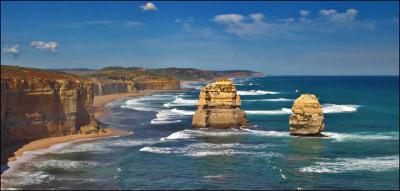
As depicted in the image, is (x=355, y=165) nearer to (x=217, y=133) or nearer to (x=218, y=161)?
(x=218, y=161)

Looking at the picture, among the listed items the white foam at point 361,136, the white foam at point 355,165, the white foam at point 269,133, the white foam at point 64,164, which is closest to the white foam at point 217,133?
the white foam at point 269,133

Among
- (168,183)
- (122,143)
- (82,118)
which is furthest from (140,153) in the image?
(82,118)

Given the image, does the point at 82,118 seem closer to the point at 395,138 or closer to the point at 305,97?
the point at 305,97

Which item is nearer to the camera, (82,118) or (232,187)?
(232,187)

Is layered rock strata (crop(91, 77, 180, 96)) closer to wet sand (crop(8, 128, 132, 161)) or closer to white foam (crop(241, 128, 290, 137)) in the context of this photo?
wet sand (crop(8, 128, 132, 161))

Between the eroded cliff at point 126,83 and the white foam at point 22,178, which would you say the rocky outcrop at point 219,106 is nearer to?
the white foam at point 22,178

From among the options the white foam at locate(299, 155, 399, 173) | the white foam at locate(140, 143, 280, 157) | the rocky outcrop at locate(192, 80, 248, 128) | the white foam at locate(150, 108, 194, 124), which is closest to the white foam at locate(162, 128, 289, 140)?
the rocky outcrop at locate(192, 80, 248, 128)
